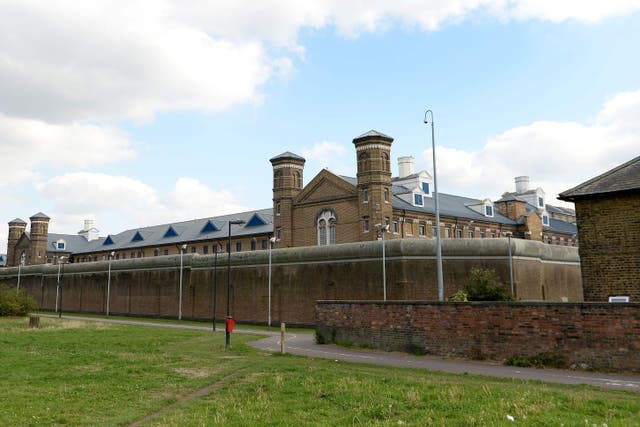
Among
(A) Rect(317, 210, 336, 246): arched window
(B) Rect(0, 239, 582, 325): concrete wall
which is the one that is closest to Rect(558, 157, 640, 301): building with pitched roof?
(B) Rect(0, 239, 582, 325): concrete wall

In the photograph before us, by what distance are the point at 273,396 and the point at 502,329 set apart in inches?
340

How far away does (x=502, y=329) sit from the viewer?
16.9 meters

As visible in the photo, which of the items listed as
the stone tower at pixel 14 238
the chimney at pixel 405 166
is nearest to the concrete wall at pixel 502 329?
the chimney at pixel 405 166

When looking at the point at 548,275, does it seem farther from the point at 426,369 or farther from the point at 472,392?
the point at 472,392

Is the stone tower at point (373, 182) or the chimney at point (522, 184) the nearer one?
the stone tower at point (373, 182)

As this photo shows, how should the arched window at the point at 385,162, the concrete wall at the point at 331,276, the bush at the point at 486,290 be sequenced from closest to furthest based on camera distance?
the bush at the point at 486,290, the concrete wall at the point at 331,276, the arched window at the point at 385,162

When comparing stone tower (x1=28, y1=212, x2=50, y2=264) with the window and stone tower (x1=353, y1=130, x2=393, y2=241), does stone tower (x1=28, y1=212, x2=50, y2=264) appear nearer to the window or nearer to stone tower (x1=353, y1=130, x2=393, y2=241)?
stone tower (x1=353, y1=130, x2=393, y2=241)

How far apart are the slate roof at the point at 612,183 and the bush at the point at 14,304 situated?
4095 cm

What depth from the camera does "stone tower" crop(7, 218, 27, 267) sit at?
9847 centimetres

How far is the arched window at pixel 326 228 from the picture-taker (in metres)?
54.3

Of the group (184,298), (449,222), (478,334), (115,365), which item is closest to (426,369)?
(478,334)

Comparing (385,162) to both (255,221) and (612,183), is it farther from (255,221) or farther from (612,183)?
(612,183)

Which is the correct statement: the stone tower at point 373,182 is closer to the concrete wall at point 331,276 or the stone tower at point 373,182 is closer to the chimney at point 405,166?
the concrete wall at point 331,276

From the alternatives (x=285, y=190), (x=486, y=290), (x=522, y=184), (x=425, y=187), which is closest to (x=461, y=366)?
(x=486, y=290)
